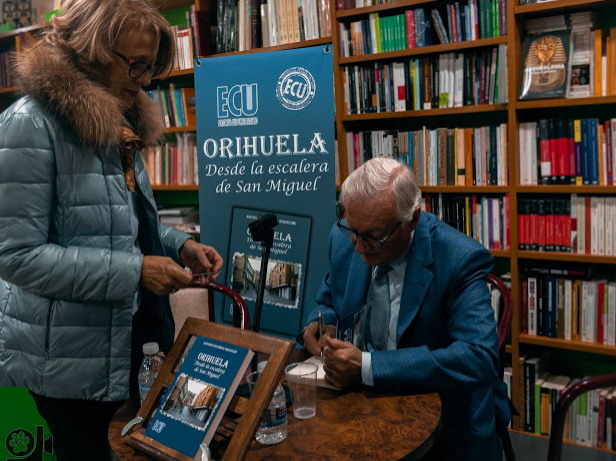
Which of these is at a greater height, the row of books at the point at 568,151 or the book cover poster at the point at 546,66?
the book cover poster at the point at 546,66

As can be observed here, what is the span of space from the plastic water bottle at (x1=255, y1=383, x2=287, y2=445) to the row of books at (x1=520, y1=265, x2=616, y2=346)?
1924mm

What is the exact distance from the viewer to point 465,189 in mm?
2773

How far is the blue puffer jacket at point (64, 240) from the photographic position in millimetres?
1240

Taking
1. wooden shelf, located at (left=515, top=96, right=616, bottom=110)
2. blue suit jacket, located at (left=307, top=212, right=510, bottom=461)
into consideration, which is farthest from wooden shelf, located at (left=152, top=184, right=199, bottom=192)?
blue suit jacket, located at (left=307, top=212, right=510, bottom=461)

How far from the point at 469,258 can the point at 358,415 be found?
492 millimetres

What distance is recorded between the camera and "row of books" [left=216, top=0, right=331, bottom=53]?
3059 millimetres

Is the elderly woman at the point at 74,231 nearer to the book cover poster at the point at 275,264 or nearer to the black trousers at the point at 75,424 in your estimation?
the black trousers at the point at 75,424

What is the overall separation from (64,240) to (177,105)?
2494 millimetres

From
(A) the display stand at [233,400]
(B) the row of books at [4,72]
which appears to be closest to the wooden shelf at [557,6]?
(A) the display stand at [233,400]

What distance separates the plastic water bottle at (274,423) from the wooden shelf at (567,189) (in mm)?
1899

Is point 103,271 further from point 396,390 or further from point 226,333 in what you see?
point 396,390

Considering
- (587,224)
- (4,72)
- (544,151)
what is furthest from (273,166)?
(4,72)

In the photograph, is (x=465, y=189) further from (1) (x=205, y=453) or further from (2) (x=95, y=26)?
(1) (x=205, y=453)

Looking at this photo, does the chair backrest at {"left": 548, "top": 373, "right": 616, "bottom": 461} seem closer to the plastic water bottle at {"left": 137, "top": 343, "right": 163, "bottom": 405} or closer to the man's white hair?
the man's white hair
